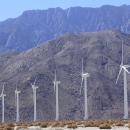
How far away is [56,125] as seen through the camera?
49.4 m

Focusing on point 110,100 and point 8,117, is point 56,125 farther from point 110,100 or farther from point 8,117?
point 110,100

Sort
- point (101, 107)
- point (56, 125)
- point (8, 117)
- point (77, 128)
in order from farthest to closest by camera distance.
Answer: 1. point (101, 107)
2. point (8, 117)
3. point (56, 125)
4. point (77, 128)

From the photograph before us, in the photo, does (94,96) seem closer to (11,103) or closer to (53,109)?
(53,109)

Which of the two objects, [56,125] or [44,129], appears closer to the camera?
[44,129]

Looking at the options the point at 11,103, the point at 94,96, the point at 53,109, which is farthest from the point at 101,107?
the point at 11,103

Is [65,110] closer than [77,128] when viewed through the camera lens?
No

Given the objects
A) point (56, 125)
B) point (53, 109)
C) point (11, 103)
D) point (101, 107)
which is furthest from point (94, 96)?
point (56, 125)

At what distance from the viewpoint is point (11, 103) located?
643 feet

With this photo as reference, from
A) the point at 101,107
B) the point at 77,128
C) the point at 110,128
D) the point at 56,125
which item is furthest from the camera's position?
the point at 101,107

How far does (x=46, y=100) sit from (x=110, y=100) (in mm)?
30990

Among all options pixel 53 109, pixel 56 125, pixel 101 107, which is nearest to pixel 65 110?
pixel 53 109

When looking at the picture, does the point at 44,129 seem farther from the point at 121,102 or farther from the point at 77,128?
the point at 121,102

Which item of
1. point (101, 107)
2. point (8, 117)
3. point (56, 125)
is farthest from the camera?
A: point (101, 107)

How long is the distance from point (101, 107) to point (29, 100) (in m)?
34.4
